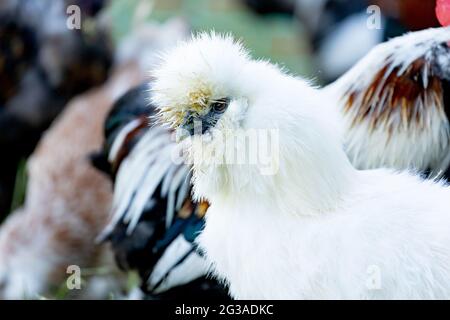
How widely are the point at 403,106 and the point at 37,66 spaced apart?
1.54 m

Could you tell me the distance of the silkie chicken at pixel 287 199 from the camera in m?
1.19

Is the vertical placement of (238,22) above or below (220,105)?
above

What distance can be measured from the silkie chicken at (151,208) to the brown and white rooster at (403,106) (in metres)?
0.37

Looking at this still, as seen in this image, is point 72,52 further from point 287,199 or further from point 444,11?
point 287,199

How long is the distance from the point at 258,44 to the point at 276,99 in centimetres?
180

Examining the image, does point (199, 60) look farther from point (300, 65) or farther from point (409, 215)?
point (300, 65)

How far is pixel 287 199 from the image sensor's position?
4.11 feet

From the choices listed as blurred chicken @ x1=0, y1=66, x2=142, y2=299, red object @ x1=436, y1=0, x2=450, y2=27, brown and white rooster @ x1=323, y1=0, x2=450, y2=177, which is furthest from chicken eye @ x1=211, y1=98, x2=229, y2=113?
blurred chicken @ x1=0, y1=66, x2=142, y2=299

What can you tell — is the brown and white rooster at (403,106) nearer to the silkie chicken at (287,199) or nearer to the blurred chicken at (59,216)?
the silkie chicken at (287,199)

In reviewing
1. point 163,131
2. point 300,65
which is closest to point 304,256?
point 163,131

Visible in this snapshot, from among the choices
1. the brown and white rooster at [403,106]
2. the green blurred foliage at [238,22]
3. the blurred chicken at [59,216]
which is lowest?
the blurred chicken at [59,216]

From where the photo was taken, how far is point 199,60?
1219 mm

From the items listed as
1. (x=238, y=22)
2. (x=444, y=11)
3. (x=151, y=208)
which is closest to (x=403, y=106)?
(x=444, y=11)

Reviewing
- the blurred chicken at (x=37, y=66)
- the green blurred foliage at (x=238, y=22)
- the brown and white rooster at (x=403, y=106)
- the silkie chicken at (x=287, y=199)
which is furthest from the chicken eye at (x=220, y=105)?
the green blurred foliage at (x=238, y=22)
